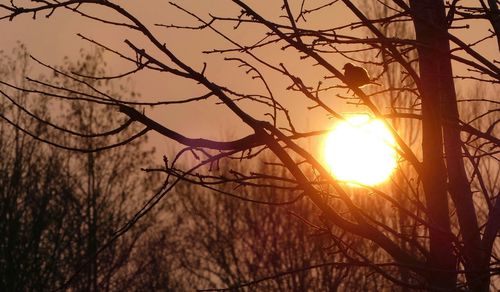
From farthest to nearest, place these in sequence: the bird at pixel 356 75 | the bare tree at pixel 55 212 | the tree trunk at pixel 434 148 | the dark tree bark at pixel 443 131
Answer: the bare tree at pixel 55 212 → the bird at pixel 356 75 → the dark tree bark at pixel 443 131 → the tree trunk at pixel 434 148

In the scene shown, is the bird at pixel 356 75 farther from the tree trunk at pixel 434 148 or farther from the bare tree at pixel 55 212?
the bare tree at pixel 55 212

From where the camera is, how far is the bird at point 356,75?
3387mm

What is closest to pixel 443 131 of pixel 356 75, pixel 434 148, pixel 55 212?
pixel 434 148

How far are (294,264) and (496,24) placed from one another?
1592 centimetres

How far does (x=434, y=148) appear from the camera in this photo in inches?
128

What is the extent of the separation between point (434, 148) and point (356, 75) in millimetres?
473

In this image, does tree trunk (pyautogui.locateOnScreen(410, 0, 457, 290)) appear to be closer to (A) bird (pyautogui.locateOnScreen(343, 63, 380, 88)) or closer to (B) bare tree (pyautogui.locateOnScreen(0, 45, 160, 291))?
(A) bird (pyautogui.locateOnScreen(343, 63, 380, 88))

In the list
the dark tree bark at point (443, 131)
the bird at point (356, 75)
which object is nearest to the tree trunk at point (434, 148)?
the dark tree bark at point (443, 131)

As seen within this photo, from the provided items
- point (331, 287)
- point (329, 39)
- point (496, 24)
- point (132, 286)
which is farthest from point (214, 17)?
point (132, 286)

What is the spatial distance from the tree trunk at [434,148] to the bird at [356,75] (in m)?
0.24

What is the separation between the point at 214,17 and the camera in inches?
136

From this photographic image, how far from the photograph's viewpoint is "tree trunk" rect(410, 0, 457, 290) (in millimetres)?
3098

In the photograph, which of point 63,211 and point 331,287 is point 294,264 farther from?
point 63,211

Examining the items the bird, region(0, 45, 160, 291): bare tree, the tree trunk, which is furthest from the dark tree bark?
region(0, 45, 160, 291): bare tree
